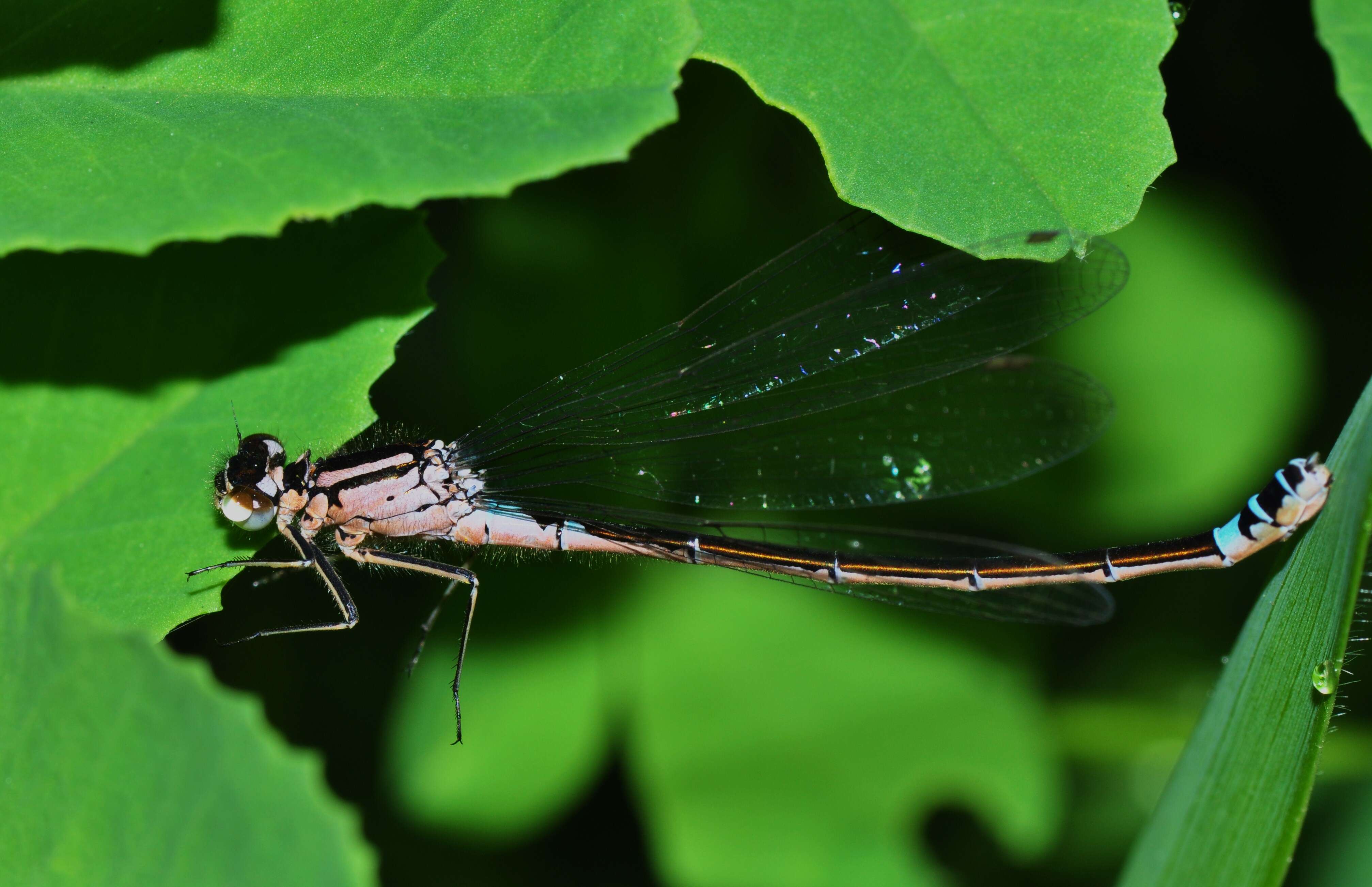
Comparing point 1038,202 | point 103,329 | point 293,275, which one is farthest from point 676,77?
point 103,329

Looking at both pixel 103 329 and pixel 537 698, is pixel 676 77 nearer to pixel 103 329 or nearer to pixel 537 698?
pixel 103 329

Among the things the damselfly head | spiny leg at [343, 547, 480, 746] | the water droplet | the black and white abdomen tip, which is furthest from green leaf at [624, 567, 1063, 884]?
the water droplet

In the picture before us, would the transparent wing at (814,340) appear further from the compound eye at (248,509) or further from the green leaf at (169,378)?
the green leaf at (169,378)

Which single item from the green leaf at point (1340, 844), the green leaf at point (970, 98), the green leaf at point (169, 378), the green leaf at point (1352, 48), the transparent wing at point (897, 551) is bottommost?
the green leaf at point (1340, 844)

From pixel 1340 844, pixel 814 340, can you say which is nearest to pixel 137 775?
pixel 814 340

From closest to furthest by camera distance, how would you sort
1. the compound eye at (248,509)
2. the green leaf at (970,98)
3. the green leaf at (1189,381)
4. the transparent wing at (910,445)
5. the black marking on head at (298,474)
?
the green leaf at (970,98) → the compound eye at (248,509) → the black marking on head at (298,474) → the transparent wing at (910,445) → the green leaf at (1189,381)

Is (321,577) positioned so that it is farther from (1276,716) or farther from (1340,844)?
(1340,844)

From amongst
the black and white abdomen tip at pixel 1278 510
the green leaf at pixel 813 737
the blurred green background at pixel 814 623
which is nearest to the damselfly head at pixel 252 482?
the blurred green background at pixel 814 623
